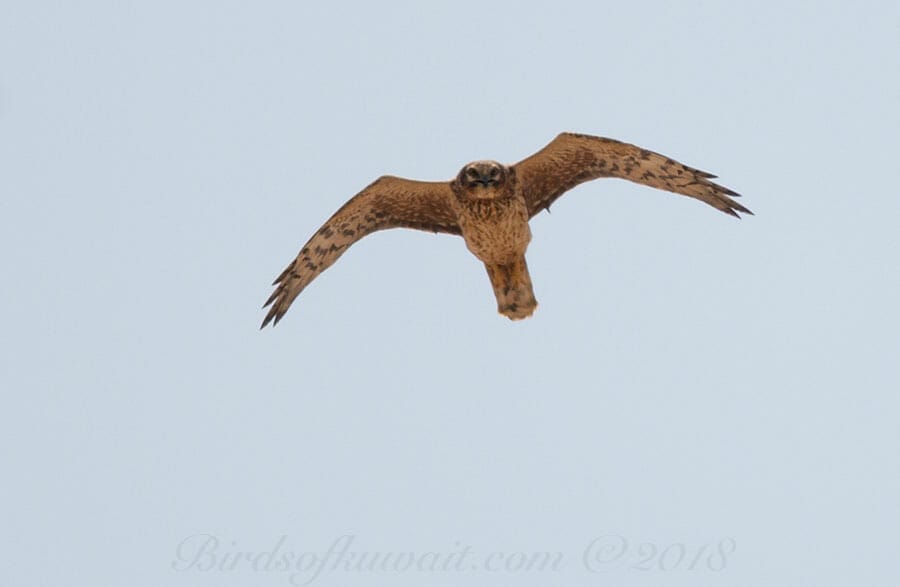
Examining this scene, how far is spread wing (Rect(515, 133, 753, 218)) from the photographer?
49.2ft

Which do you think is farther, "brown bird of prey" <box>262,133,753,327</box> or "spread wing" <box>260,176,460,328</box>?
"spread wing" <box>260,176,460,328</box>

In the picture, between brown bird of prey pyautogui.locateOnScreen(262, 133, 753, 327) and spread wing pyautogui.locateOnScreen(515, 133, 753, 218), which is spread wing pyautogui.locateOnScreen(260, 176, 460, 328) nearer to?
brown bird of prey pyautogui.locateOnScreen(262, 133, 753, 327)

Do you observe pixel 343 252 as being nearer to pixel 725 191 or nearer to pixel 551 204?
pixel 551 204

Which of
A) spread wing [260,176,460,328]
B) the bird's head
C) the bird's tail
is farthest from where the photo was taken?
the bird's tail

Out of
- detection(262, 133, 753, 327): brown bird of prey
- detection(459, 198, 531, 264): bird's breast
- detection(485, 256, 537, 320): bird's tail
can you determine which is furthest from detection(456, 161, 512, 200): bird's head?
detection(485, 256, 537, 320): bird's tail

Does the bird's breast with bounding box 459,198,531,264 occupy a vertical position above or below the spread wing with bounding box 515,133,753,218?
below

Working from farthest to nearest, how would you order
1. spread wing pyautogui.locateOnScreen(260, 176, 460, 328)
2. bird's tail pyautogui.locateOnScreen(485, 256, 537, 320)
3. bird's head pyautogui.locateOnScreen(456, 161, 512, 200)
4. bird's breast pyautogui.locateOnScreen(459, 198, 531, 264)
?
bird's tail pyautogui.locateOnScreen(485, 256, 537, 320)
spread wing pyautogui.locateOnScreen(260, 176, 460, 328)
bird's breast pyautogui.locateOnScreen(459, 198, 531, 264)
bird's head pyautogui.locateOnScreen(456, 161, 512, 200)

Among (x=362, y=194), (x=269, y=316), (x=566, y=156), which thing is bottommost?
(x=269, y=316)

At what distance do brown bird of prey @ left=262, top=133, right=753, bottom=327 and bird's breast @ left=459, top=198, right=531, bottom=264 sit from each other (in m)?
0.01

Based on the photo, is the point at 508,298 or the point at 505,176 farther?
the point at 508,298

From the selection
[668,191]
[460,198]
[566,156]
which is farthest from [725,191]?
[460,198]

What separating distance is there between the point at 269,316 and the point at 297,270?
60 centimetres

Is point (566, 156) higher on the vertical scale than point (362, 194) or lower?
higher

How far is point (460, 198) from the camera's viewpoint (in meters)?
15.0
